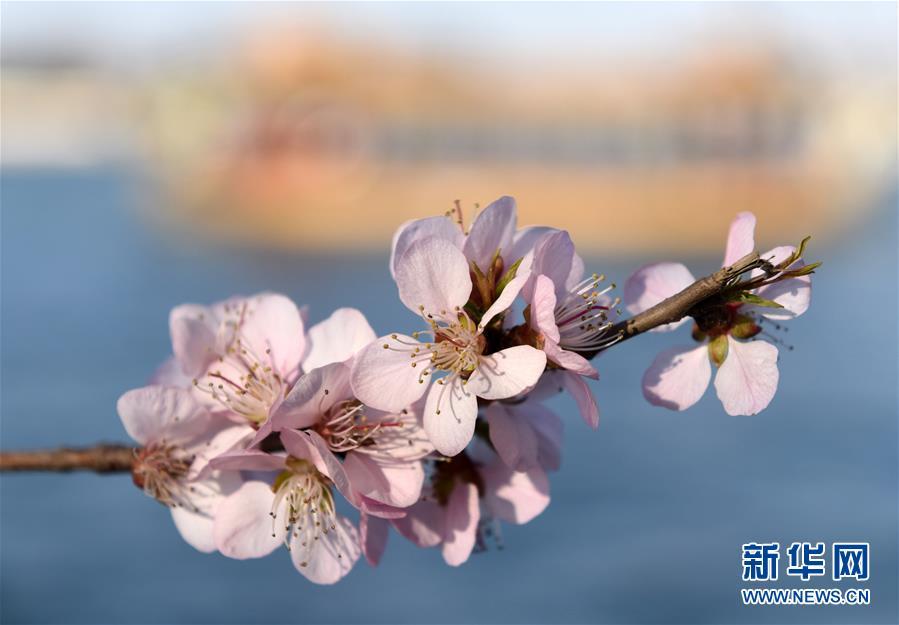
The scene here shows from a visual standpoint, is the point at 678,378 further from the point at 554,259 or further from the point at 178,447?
the point at 178,447

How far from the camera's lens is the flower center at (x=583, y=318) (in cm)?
36

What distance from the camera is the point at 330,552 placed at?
412mm

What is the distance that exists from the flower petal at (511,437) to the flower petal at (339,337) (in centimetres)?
6

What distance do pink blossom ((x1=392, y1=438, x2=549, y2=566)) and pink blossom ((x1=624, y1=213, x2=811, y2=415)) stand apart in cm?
7

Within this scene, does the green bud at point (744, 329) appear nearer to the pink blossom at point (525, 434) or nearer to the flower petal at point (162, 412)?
the pink blossom at point (525, 434)

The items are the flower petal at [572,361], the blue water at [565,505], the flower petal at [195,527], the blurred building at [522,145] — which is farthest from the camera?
the blurred building at [522,145]

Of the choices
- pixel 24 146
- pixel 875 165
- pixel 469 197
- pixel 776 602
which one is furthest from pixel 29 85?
pixel 776 602

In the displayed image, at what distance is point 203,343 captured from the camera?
1.45 feet

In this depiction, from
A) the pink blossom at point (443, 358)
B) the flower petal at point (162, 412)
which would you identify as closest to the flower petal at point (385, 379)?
the pink blossom at point (443, 358)

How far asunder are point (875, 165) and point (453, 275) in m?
6.51

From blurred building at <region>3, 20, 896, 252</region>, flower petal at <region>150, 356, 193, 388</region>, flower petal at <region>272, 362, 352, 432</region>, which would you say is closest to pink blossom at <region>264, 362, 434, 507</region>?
flower petal at <region>272, 362, 352, 432</region>

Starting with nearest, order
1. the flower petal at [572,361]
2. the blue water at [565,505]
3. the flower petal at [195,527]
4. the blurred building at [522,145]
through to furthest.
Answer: the flower petal at [572,361], the flower petal at [195,527], the blue water at [565,505], the blurred building at [522,145]

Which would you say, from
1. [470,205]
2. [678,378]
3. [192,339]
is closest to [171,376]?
[192,339]

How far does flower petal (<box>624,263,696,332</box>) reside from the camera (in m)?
0.40
